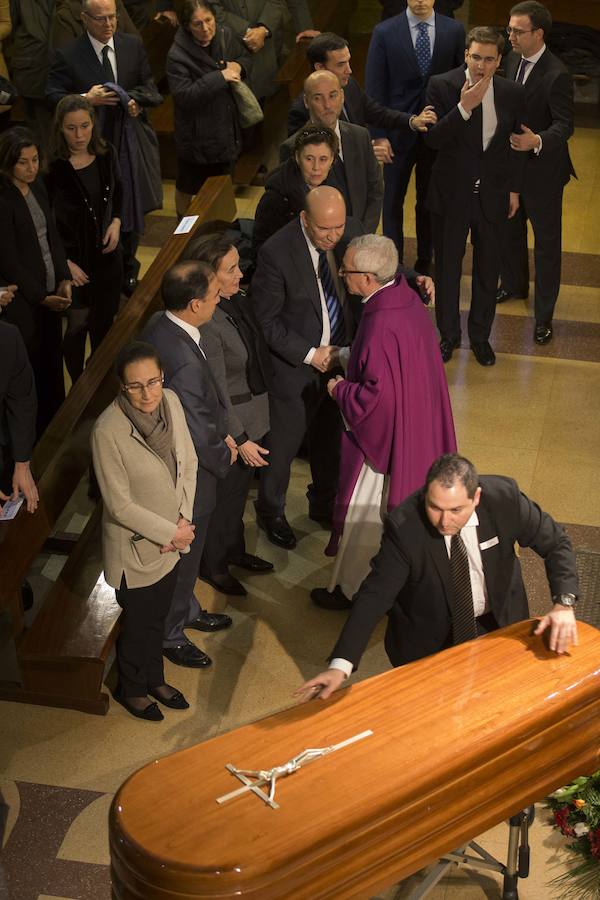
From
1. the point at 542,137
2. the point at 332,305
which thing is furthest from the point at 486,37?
the point at 332,305

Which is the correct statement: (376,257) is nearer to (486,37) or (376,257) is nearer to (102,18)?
(486,37)

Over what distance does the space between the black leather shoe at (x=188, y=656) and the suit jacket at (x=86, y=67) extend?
9.97ft

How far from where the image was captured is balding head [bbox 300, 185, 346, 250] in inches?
203

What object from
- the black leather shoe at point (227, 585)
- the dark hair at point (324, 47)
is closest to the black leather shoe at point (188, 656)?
the black leather shoe at point (227, 585)

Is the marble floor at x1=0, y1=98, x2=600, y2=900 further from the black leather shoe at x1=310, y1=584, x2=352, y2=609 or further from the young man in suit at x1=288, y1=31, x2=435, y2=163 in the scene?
the young man in suit at x1=288, y1=31, x2=435, y2=163

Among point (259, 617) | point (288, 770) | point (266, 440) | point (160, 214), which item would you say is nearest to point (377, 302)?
point (266, 440)

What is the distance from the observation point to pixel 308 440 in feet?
19.8

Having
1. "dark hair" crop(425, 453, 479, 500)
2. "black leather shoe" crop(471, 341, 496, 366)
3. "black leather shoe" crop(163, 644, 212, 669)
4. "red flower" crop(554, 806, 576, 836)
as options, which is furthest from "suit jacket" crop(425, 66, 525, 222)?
"red flower" crop(554, 806, 576, 836)

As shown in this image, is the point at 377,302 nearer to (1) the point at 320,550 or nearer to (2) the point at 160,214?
(1) the point at 320,550

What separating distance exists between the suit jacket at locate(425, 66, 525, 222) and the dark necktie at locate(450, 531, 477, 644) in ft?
10.9

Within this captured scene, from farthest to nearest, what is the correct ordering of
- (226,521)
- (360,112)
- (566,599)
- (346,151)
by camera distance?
(360,112), (346,151), (226,521), (566,599)

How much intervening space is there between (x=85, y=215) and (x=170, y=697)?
229 centimetres

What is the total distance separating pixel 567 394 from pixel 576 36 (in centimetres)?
468

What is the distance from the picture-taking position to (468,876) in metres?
4.18
